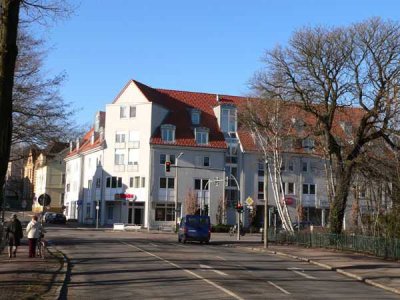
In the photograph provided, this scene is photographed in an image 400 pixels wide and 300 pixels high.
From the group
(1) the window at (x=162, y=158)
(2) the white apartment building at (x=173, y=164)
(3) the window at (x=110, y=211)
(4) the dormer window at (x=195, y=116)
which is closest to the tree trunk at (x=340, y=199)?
(2) the white apartment building at (x=173, y=164)

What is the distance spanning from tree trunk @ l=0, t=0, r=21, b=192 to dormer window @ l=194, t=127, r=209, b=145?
6477 cm

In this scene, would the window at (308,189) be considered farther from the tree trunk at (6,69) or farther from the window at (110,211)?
the tree trunk at (6,69)

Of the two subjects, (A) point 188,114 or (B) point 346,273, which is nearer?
(B) point 346,273

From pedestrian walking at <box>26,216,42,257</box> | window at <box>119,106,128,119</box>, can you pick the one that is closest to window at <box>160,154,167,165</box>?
window at <box>119,106,128,119</box>

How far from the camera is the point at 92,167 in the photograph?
266ft

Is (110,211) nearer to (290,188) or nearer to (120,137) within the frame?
(120,137)

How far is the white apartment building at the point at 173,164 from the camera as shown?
72.1 meters

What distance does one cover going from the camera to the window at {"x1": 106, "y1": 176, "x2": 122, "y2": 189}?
73812mm

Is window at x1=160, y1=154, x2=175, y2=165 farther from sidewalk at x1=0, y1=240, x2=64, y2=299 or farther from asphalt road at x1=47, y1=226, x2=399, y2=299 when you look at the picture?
sidewalk at x1=0, y1=240, x2=64, y2=299

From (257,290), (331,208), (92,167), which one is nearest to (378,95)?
(331,208)

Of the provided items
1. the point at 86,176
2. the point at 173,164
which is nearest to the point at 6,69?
the point at 173,164

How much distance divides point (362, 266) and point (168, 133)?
5141cm

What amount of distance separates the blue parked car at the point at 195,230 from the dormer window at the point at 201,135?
110 ft

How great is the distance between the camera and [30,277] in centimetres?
1602
